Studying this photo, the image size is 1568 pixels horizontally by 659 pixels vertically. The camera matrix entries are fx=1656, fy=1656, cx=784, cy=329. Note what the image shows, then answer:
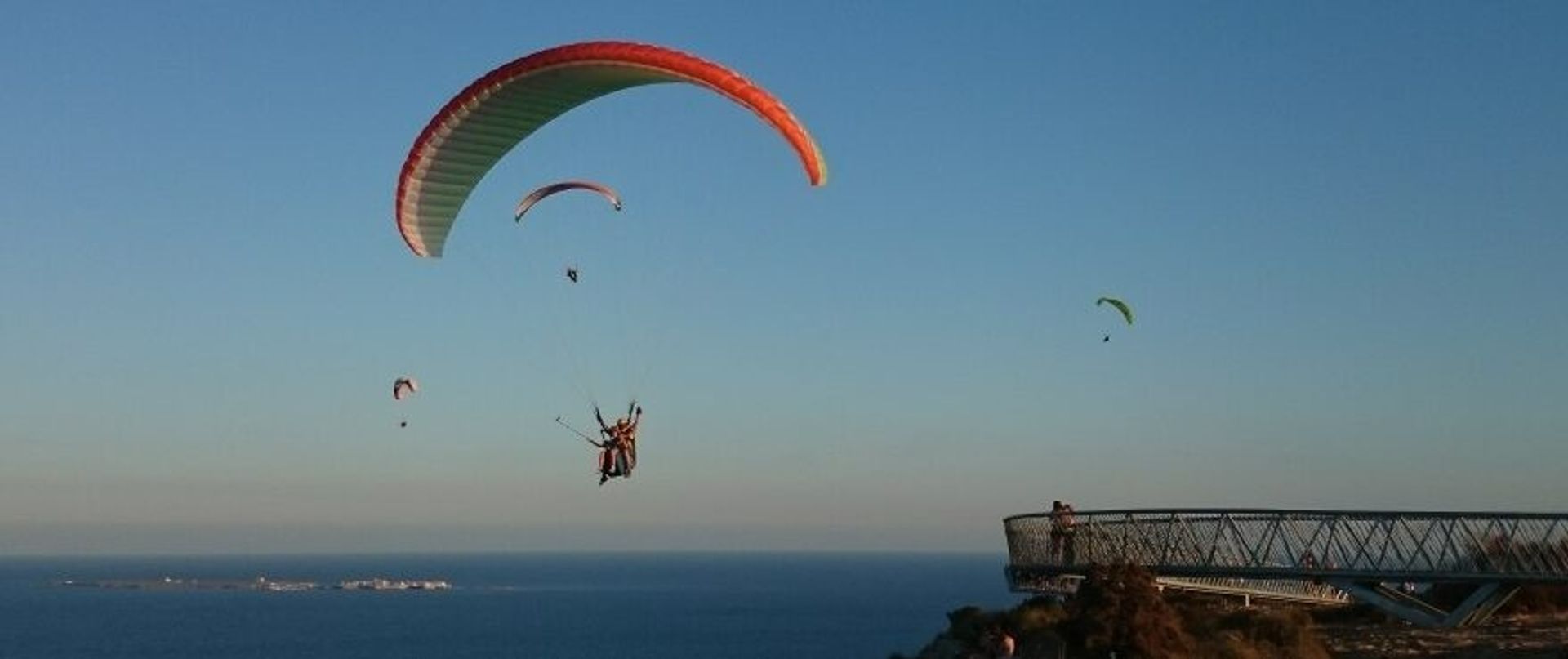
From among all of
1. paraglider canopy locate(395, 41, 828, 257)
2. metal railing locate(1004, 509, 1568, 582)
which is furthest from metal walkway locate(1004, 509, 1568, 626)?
paraglider canopy locate(395, 41, 828, 257)

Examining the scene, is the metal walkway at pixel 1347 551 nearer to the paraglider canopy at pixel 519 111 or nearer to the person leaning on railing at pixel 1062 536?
the person leaning on railing at pixel 1062 536

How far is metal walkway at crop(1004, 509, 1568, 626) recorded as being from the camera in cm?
3095

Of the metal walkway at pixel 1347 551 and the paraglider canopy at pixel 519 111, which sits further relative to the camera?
the metal walkway at pixel 1347 551

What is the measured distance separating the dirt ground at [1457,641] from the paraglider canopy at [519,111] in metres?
14.5

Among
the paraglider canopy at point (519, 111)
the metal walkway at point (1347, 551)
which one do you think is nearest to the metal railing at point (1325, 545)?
the metal walkway at point (1347, 551)

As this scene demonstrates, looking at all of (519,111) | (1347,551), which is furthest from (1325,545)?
(519,111)

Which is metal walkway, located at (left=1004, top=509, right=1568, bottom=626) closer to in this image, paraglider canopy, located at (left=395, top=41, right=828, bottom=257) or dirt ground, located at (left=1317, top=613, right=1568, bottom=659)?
dirt ground, located at (left=1317, top=613, right=1568, bottom=659)

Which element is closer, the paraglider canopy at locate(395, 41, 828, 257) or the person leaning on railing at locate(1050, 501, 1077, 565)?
the paraglider canopy at locate(395, 41, 828, 257)

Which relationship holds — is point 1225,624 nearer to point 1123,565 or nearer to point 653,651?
point 1123,565

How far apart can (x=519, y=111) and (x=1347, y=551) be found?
17920mm

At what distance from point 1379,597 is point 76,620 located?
186957 mm

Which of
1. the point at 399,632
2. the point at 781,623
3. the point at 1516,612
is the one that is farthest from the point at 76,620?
the point at 1516,612

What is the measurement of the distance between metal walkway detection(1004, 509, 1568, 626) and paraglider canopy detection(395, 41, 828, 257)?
1292cm

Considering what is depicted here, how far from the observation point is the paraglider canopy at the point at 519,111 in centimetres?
2533
